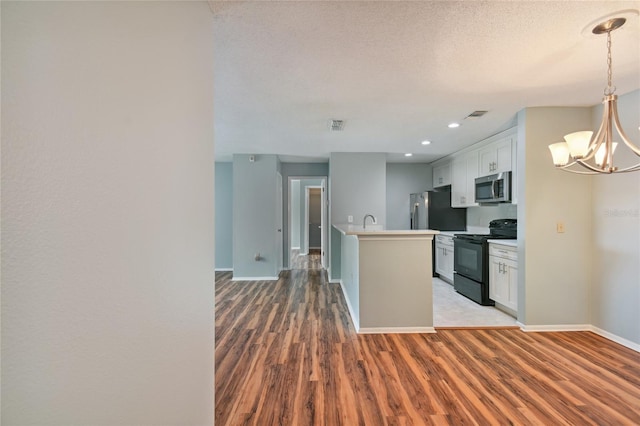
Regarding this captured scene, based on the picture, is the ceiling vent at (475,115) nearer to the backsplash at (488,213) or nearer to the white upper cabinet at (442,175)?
the backsplash at (488,213)

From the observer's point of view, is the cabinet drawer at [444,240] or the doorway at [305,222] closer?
the cabinet drawer at [444,240]

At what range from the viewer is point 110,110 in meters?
0.73

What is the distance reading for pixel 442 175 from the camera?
575 cm

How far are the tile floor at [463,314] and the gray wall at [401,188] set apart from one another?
7.35 feet

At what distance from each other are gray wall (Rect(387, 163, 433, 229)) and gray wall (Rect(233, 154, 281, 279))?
8.71ft

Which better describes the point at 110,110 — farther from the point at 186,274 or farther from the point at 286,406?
the point at 286,406

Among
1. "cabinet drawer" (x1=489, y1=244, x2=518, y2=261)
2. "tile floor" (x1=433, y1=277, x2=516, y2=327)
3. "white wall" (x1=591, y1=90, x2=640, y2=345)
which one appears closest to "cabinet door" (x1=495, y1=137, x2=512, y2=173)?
"white wall" (x1=591, y1=90, x2=640, y2=345)

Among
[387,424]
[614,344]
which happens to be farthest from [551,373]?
[387,424]

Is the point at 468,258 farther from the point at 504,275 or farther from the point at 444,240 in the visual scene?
the point at 444,240

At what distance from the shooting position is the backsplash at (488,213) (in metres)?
4.34

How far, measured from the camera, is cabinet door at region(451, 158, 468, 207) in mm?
4895

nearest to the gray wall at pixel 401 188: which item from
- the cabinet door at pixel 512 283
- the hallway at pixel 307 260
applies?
the hallway at pixel 307 260

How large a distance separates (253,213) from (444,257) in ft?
11.9

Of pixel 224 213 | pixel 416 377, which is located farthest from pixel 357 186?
pixel 416 377
